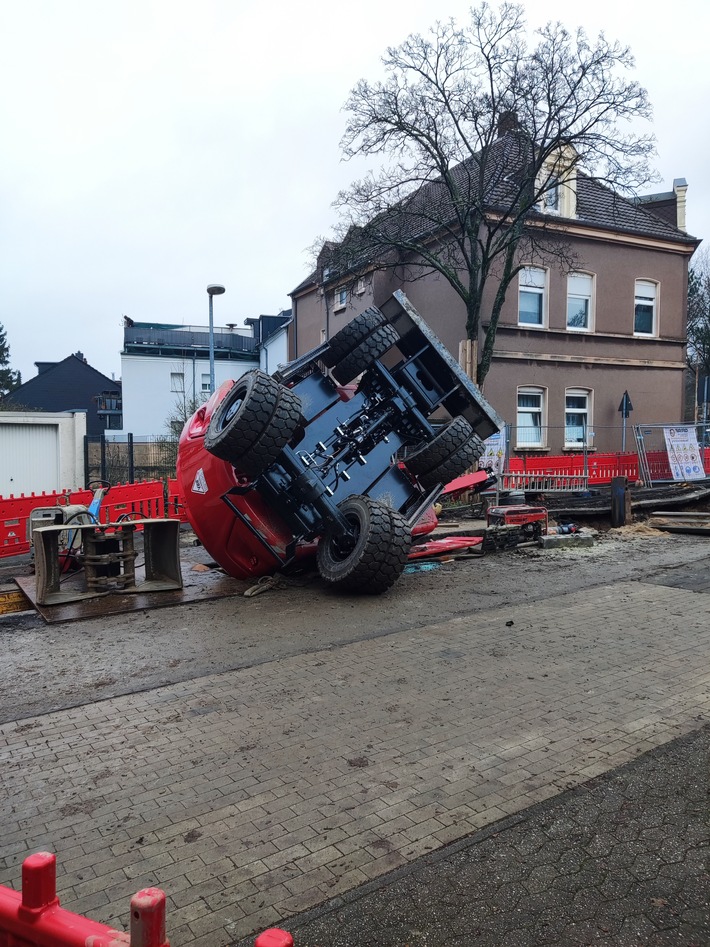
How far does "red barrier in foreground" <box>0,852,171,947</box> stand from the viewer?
1.80 m

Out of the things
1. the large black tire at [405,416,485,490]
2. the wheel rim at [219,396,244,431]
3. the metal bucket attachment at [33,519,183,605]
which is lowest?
the metal bucket attachment at [33,519,183,605]

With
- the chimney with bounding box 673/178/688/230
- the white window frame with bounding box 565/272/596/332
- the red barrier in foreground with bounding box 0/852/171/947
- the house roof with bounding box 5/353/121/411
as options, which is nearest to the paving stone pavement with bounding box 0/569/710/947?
the red barrier in foreground with bounding box 0/852/171/947

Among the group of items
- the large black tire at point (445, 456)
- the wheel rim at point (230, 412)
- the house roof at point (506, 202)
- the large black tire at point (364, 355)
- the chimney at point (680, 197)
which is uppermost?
the chimney at point (680, 197)

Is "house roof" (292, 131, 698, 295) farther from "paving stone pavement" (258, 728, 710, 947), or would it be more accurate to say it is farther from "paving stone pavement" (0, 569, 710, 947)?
"paving stone pavement" (258, 728, 710, 947)

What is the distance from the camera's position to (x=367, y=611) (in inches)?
308

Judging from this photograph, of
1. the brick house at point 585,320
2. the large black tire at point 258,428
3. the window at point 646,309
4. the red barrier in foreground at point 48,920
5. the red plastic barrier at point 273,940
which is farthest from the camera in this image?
the window at point 646,309

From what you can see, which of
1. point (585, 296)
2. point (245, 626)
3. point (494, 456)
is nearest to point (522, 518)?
point (245, 626)

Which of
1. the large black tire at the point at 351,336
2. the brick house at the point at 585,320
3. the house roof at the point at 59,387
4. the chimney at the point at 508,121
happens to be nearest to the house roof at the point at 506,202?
the brick house at the point at 585,320

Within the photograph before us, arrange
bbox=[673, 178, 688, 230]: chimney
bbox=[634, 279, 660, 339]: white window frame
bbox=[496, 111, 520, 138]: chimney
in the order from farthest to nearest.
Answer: bbox=[673, 178, 688, 230]: chimney → bbox=[634, 279, 660, 339]: white window frame → bbox=[496, 111, 520, 138]: chimney

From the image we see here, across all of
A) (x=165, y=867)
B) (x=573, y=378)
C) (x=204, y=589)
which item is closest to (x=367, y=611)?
(x=204, y=589)

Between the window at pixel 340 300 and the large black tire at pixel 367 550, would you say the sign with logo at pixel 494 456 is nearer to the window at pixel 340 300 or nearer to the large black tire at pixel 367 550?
the large black tire at pixel 367 550

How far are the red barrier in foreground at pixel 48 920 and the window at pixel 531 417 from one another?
22194 mm

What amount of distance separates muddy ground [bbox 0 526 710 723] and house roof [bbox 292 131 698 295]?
11978 mm

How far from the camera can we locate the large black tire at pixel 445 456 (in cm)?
902
